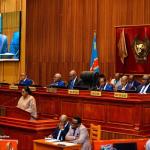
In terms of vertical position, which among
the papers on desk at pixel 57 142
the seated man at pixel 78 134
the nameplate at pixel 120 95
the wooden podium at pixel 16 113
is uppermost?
the nameplate at pixel 120 95

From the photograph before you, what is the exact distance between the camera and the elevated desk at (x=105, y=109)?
391 inches

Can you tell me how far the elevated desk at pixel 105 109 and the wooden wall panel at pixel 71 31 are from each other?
3.72 metres

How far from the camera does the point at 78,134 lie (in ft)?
30.5

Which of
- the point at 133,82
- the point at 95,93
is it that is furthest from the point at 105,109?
the point at 133,82

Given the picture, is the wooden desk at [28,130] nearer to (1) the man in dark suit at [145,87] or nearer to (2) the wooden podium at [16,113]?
(2) the wooden podium at [16,113]

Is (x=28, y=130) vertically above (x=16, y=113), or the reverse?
(x=16, y=113)

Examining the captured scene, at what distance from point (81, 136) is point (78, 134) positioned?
19 centimetres

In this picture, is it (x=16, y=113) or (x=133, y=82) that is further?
(x=133, y=82)

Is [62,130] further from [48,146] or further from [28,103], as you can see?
[28,103]

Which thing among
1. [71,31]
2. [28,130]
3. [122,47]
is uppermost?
[71,31]

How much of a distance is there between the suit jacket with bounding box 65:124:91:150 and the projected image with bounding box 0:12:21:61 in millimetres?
7677

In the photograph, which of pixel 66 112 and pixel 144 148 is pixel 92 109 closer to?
pixel 66 112

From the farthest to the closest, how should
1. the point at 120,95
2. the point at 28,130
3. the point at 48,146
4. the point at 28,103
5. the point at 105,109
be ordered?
the point at 28,103 < the point at 105,109 < the point at 120,95 < the point at 28,130 < the point at 48,146

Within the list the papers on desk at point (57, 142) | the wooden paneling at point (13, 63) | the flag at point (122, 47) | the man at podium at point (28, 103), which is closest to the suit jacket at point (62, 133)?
the papers on desk at point (57, 142)
